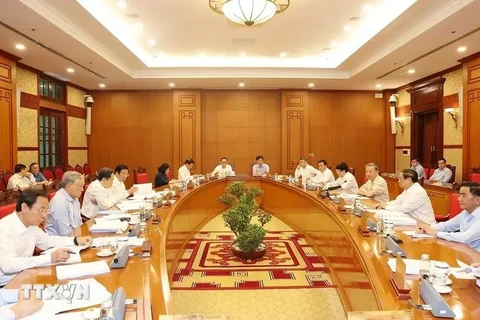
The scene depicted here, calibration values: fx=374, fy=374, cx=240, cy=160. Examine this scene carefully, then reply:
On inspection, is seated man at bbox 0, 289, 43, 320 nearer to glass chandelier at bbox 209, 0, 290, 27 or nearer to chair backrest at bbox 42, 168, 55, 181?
glass chandelier at bbox 209, 0, 290, 27

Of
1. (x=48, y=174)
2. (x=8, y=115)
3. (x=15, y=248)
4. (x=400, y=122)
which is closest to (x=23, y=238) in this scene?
(x=15, y=248)

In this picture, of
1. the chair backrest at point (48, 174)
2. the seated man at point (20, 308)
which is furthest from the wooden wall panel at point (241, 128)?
the seated man at point (20, 308)

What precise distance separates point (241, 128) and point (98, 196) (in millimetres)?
6921

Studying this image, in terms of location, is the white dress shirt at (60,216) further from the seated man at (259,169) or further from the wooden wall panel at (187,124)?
the wooden wall panel at (187,124)

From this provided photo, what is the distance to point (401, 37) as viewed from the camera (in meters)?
6.05

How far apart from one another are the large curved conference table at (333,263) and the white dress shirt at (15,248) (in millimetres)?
71

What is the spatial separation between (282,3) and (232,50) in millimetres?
2804

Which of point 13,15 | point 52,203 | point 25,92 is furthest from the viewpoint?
point 25,92

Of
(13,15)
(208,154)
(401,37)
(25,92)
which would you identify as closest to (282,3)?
(401,37)

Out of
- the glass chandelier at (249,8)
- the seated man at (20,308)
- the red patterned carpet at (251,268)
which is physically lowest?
the red patterned carpet at (251,268)

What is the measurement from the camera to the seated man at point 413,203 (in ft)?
11.7

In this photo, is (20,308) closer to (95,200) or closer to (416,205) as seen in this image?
(95,200)

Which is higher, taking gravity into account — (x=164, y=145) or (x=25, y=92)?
(x=25, y=92)

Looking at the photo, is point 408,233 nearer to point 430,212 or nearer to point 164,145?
point 430,212
